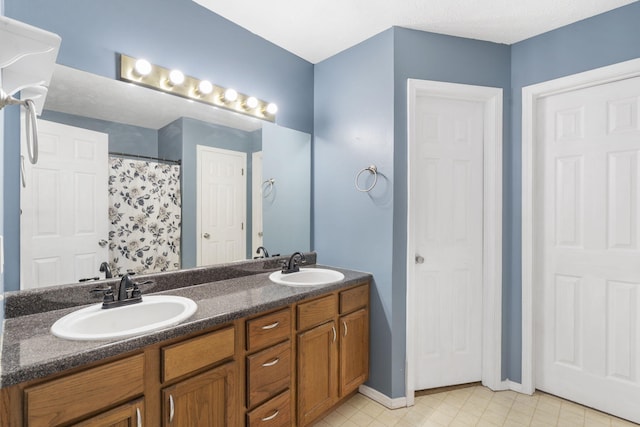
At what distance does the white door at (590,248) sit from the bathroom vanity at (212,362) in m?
1.33

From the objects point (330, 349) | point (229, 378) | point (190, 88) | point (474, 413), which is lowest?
point (474, 413)

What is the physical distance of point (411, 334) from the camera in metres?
2.06

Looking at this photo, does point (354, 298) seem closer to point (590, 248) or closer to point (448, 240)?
point (448, 240)

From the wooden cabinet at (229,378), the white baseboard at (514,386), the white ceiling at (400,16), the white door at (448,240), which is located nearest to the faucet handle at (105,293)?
the wooden cabinet at (229,378)

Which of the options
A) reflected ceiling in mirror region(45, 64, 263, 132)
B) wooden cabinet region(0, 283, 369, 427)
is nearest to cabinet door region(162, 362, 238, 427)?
wooden cabinet region(0, 283, 369, 427)

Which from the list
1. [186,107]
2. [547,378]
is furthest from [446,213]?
[186,107]

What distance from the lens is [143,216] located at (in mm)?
1647

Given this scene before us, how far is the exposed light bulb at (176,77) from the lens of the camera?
1730mm

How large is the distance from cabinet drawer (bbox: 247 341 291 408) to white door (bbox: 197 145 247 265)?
2.27 feet

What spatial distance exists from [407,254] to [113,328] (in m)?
1.66

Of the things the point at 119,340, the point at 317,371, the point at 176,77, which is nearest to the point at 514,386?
the point at 317,371

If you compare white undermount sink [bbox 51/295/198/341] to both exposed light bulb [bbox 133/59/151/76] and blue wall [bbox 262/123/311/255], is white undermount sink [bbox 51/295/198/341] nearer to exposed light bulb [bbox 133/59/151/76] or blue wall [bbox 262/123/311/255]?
blue wall [bbox 262/123/311/255]

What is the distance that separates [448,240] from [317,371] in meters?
1.26

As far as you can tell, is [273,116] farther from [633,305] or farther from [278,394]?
[633,305]
